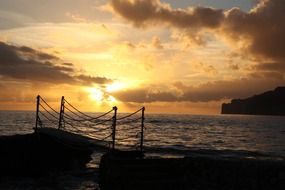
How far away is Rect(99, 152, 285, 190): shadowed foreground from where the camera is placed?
38.8 feet

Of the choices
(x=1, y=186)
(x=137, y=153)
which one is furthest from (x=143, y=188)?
(x=1, y=186)

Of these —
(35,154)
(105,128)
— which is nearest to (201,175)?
(35,154)

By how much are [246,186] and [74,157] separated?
12356mm

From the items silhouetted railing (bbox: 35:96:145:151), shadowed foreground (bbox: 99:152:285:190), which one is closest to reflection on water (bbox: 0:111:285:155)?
silhouetted railing (bbox: 35:96:145:151)

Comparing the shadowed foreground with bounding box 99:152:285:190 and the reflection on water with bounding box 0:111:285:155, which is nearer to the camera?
the shadowed foreground with bounding box 99:152:285:190

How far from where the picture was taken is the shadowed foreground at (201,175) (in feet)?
38.8

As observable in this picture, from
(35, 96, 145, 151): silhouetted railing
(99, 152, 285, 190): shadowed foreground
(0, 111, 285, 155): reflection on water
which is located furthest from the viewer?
(0, 111, 285, 155): reflection on water

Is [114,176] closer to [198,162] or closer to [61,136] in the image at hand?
[198,162]

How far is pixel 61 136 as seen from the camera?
21.4m

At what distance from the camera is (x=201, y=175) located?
12.7 meters

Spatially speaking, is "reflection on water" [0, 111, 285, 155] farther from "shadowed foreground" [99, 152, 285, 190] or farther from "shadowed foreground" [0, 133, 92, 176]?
"shadowed foreground" [99, 152, 285, 190]

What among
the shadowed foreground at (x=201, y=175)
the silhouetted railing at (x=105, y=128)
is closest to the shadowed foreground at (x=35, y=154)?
the silhouetted railing at (x=105, y=128)

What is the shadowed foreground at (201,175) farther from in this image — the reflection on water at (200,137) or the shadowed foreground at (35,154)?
the reflection on water at (200,137)

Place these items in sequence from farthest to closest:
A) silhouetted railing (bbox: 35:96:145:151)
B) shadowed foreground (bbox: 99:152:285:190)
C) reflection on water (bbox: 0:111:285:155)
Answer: reflection on water (bbox: 0:111:285:155), silhouetted railing (bbox: 35:96:145:151), shadowed foreground (bbox: 99:152:285:190)
